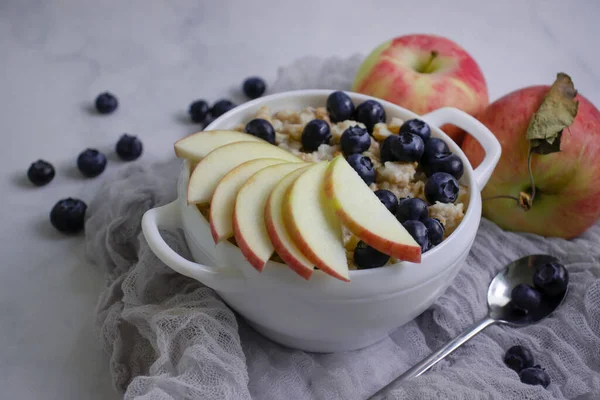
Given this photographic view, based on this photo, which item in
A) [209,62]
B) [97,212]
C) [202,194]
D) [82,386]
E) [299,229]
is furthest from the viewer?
[209,62]

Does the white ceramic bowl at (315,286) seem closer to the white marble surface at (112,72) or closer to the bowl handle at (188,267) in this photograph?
the bowl handle at (188,267)

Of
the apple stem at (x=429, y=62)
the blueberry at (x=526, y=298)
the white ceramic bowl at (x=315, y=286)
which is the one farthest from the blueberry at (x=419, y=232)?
the apple stem at (x=429, y=62)

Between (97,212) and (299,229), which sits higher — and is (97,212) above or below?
below

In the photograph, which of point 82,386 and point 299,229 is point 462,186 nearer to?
point 299,229

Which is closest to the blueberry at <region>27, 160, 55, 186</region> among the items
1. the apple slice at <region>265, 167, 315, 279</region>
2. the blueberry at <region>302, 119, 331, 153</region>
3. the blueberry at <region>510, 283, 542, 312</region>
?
the blueberry at <region>302, 119, 331, 153</region>

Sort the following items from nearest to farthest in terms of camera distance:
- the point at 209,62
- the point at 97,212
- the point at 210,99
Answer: the point at 97,212 → the point at 210,99 → the point at 209,62

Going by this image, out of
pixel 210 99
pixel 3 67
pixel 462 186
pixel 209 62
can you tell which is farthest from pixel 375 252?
pixel 3 67

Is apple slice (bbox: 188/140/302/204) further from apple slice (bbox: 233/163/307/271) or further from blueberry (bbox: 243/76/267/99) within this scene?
blueberry (bbox: 243/76/267/99)

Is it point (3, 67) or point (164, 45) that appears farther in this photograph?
point (164, 45)
